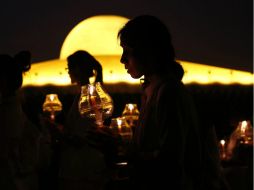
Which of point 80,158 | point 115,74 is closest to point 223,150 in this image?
point 80,158

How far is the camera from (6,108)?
387 centimetres

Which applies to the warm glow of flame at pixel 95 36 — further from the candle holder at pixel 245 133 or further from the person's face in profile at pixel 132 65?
the person's face in profile at pixel 132 65

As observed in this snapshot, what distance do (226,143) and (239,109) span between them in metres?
4.83

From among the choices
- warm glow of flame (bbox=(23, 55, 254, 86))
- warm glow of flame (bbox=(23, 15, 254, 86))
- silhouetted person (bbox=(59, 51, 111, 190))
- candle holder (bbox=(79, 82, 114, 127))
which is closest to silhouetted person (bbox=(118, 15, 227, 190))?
candle holder (bbox=(79, 82, 114, 127))

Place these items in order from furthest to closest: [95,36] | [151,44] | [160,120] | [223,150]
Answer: [95,36] → [223,150] → [151,44] → [160,120]

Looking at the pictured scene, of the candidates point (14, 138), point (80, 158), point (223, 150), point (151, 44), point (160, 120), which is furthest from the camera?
point (223, 150)

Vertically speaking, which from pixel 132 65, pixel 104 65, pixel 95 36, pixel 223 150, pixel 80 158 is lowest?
pixel 223 150

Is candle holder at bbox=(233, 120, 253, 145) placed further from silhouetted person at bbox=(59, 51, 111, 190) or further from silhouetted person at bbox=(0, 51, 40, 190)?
silhouetted person at bbox=(0, 51, 40, 190)

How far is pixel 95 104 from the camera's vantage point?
3385mm

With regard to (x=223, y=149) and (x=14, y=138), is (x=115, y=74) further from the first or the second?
(x=14, y=138)

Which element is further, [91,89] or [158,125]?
[91,89]

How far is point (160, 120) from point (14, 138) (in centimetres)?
179

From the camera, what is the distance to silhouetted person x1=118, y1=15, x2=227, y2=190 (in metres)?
2.25

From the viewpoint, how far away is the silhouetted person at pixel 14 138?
383 centimetres
